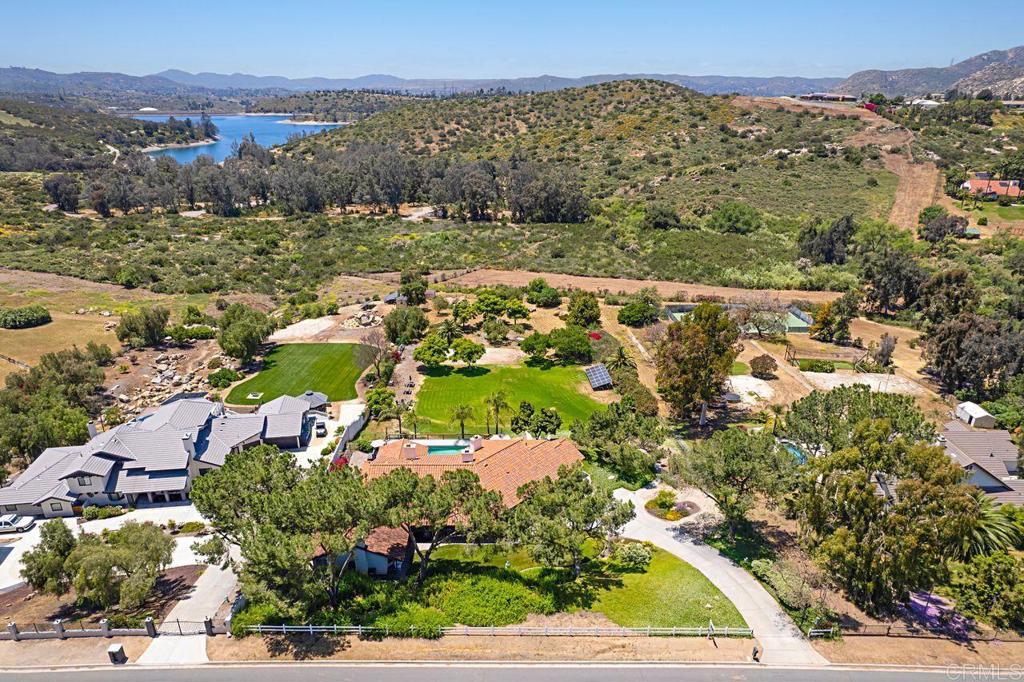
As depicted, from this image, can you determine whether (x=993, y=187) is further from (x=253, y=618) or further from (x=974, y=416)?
(x=253, y=618)

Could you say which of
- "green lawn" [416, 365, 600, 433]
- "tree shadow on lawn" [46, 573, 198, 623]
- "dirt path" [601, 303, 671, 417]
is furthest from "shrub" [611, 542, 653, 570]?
"tree shadow on lawn" [46, 573, 198, 623]

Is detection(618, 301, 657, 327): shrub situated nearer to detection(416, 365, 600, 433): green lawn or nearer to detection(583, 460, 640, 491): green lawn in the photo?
detection(416, 365, 600, 433): green lawn

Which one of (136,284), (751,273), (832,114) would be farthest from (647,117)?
(136,284)

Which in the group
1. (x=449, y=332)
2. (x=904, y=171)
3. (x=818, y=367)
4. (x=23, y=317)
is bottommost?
(x=818, y=367)

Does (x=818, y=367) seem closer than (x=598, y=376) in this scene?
No

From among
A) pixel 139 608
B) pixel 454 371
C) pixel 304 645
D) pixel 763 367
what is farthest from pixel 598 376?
pixel 139 608

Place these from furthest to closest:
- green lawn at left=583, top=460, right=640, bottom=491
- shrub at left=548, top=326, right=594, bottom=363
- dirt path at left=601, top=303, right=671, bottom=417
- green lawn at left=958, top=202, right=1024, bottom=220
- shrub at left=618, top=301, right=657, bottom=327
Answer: green lawn at left=958, top=202, right=1024, bottom=220 < shrub at left=618, top=301, right=657, bottom=327 < shrub at left=548, top=326, right=594, bottom=363 < dirt path at left=601, top=303, right=671, bottom=417 < green lawn at left=583, top=460, right=640, bottom=491
